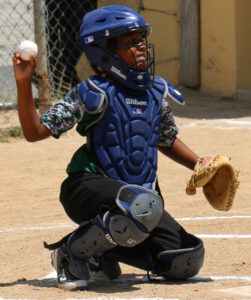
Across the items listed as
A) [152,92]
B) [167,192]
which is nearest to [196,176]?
[152,92]

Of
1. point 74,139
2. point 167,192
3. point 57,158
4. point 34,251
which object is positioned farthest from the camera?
point 74,139

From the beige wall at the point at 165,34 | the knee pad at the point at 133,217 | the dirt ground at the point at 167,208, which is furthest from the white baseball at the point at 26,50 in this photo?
the beige wall at the point at 165,34

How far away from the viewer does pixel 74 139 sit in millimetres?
8906

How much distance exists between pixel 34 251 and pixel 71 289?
1125 millimetres

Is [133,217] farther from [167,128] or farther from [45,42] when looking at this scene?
[45,42]

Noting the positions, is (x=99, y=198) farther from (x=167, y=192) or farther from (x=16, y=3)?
(x=16, y=3)

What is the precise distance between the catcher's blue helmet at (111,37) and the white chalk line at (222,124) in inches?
190

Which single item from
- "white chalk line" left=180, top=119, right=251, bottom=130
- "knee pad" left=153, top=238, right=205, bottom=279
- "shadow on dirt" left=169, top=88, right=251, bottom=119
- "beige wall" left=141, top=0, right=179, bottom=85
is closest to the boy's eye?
"knee pad" left=153, top=238, right=205, bottom=279

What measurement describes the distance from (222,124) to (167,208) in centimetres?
313

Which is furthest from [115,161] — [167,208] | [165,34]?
[165,34]

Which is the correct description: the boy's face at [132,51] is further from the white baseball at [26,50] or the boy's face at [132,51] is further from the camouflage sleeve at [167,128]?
the white baseball at [26,50]

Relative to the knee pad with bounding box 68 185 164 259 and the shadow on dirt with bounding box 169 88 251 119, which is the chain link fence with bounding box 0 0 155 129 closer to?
the shadow on dirt with bounding box 169 88 251 119

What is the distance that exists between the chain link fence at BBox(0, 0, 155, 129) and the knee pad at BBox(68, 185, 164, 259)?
5.08 m

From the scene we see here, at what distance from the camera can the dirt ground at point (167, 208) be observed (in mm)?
4250
